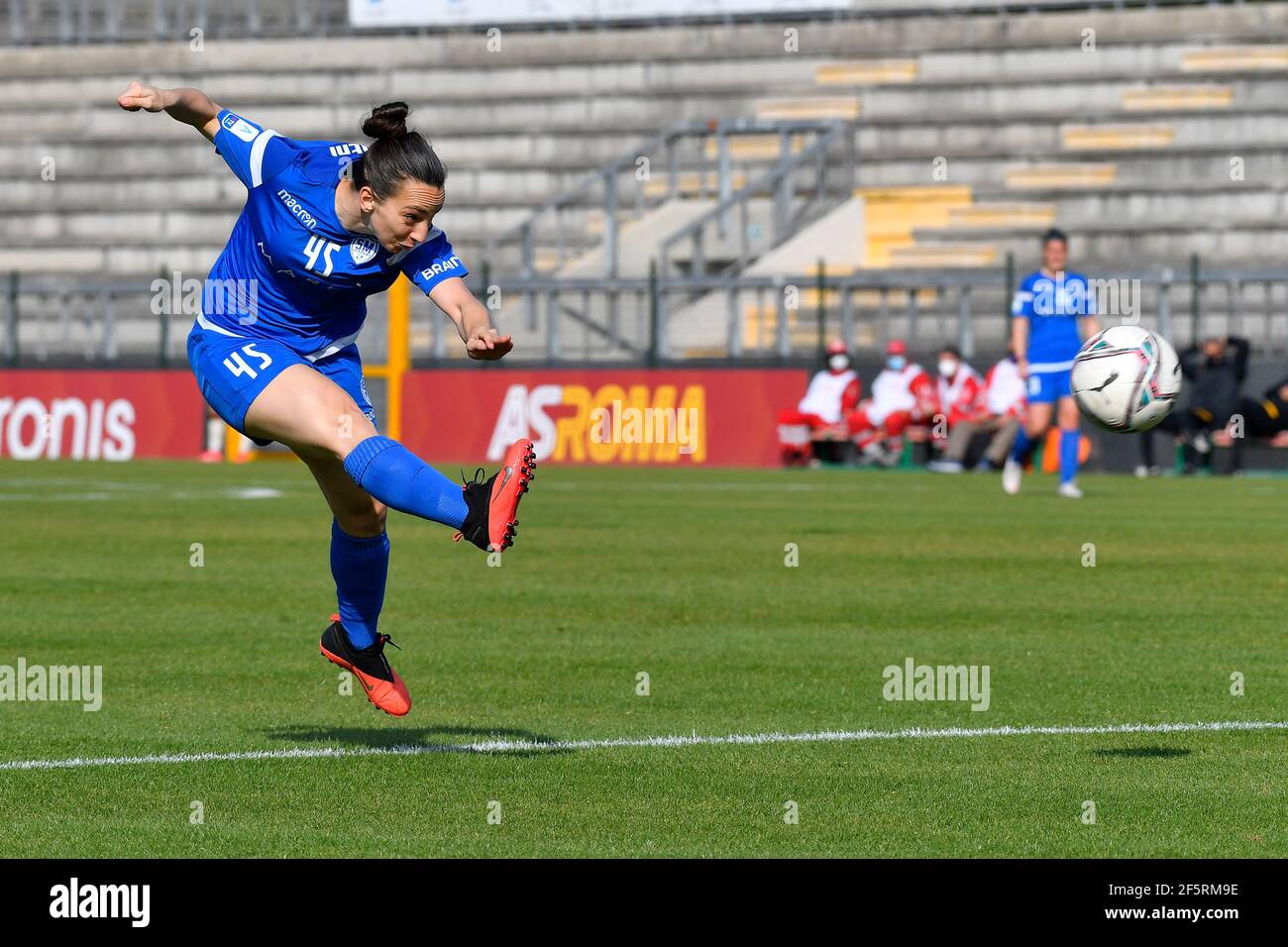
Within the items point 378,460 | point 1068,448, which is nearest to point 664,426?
point 1068,448

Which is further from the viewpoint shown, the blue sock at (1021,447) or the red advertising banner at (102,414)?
the red advertising banner at (102,414)

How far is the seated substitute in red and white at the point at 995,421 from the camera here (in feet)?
86.7

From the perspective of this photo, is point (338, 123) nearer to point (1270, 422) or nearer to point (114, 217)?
point (114, 217)

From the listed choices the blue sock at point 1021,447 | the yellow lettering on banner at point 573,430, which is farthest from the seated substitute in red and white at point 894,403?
the blue sock at point 1021,447

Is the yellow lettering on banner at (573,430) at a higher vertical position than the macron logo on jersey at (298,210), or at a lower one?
lower

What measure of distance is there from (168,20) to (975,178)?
16086mm

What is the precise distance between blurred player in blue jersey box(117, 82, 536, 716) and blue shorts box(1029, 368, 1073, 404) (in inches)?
525

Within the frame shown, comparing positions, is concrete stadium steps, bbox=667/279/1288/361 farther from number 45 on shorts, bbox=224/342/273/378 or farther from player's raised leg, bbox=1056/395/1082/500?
number 45 on shorts, bbox=224/342/273/378

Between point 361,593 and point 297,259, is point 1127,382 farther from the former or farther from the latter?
point 297,259

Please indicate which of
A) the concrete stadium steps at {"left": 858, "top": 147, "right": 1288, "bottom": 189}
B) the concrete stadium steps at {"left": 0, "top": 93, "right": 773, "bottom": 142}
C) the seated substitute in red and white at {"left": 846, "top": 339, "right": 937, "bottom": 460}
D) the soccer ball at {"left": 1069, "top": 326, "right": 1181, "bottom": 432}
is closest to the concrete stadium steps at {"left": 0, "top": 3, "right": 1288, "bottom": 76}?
the concrete stadium steps at {"left": 0, "top": 93, "right": 773, "bottom": 142}

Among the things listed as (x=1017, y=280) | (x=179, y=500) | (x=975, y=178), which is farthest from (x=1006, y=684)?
(x=975, y=178)

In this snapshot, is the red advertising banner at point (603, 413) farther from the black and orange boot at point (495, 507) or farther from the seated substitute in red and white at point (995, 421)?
the black and orange boot at point (495, 507)

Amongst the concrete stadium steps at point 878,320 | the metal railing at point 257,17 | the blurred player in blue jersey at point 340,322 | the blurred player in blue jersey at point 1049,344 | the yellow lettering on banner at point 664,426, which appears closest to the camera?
the blurred player in blue jersey at point 340,322
